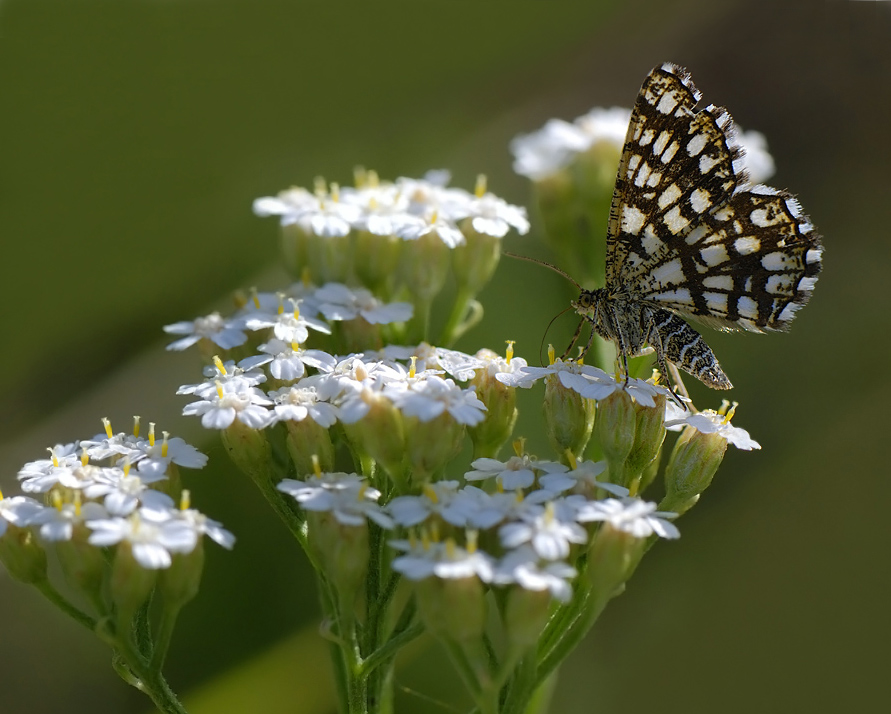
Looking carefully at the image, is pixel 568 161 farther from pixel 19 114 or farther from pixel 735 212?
Answer: pixel 19 114

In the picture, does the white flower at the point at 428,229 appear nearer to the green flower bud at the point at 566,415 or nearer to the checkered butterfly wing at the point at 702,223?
the checkered butterfly wing at the point at 702,223

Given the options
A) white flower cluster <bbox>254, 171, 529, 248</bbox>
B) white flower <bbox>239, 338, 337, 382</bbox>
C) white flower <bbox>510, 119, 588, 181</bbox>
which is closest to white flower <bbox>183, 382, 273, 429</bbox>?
white flower <bbox>239, 338, 337, 382</bbox>


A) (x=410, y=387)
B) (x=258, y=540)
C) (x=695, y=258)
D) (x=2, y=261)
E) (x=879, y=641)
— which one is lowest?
(x=879, y=641)

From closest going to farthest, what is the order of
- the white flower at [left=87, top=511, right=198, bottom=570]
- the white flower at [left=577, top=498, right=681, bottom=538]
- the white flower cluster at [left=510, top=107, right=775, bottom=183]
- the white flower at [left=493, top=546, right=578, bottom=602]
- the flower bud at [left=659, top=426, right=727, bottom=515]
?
the white flower at [left=493, top=546, right=578, bottom=602] < the white flower at [left=87, top=511, right=198, bottom=570] < the white flower at [left=577, top=498, right=681, bottom=538] < the flower bud at [left=659, top=426, right=727, bottom=515] < the white flower cluster at [left=510, top=107, right=775, bottom=183]

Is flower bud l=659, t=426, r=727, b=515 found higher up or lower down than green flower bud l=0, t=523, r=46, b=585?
higher up

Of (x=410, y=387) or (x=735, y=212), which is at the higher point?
(x=735, y=212)

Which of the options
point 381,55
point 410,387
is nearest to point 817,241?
point 410,387

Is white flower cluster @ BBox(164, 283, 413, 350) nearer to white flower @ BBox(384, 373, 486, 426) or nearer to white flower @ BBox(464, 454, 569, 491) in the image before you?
white flower @ BBox(384, 373, 486, 426)
